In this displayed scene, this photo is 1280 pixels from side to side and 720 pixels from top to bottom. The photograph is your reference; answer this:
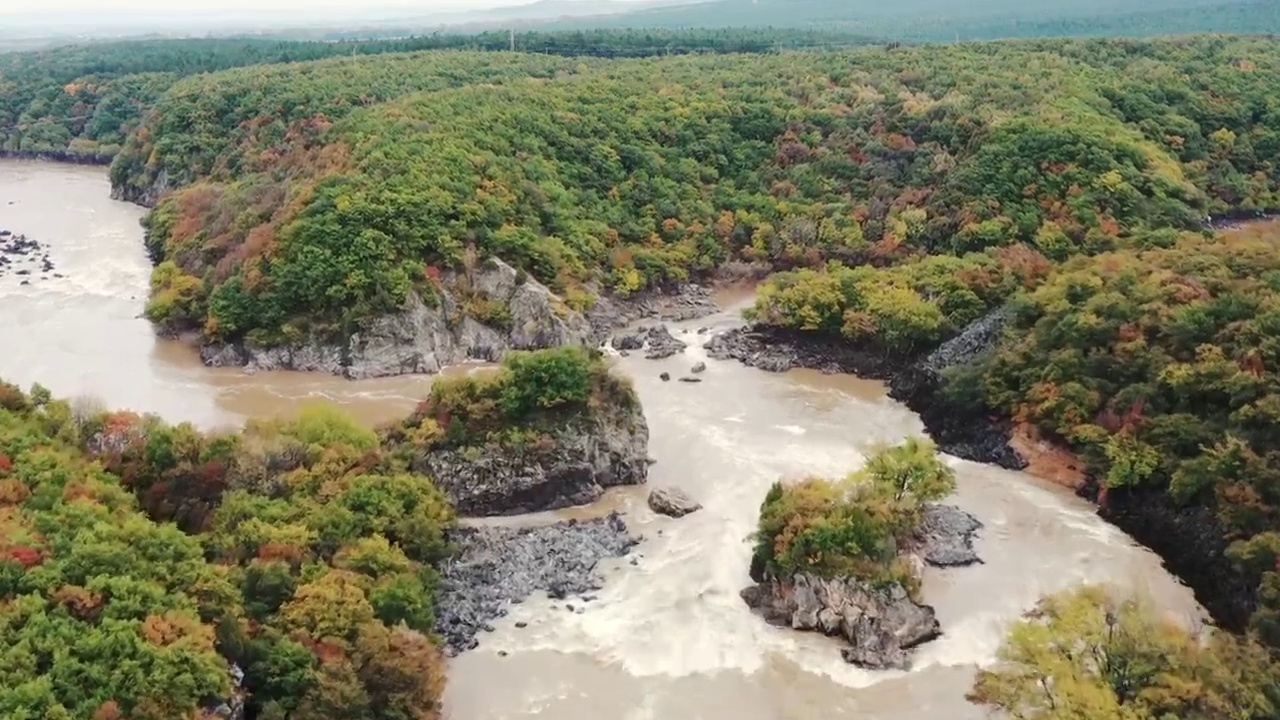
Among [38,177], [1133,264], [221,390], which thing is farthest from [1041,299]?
[38,177]

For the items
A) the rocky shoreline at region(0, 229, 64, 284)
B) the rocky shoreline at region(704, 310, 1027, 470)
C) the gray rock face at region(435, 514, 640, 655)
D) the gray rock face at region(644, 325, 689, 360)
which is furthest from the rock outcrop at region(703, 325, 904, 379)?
the rocky shoreline at region(0, 229, 64, 284)

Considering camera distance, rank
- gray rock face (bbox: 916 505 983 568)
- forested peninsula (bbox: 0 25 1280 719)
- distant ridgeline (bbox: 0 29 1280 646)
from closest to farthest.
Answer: forested peninsula (bbox: 0 25 1280 719) < gray rock face (bbox: 916 505 983 568) < distant ridgeline (bbox: 0 29 1280 646)

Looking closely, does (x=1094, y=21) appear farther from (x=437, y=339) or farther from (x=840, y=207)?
(x=437, y=339)

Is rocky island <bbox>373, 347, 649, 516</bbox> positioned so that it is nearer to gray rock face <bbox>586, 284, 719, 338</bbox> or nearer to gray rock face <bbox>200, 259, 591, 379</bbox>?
gray rock face <bbox>200, 259, 591, 379</bbox>

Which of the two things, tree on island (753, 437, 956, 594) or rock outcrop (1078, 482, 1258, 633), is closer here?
tree on island (753, 437, 956, 594)

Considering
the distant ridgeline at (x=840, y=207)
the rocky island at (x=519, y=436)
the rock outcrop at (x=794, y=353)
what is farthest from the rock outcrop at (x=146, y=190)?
the rocky island at (x=519, y=436)
